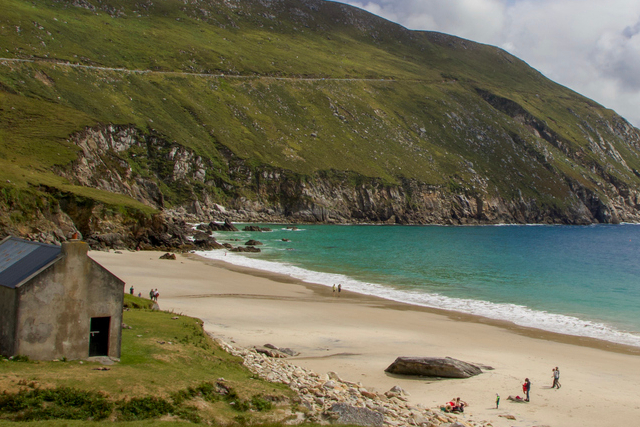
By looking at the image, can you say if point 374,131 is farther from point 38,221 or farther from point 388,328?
point 388,328

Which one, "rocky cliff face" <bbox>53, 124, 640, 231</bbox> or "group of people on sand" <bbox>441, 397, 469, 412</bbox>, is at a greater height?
"rocky cliff face" <bbox>53, 124, 640, 231</bbox>

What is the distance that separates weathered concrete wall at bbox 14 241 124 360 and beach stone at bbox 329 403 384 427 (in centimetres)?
733

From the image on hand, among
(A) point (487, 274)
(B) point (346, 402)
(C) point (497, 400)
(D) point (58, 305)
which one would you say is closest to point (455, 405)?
(C) point (497, 400)

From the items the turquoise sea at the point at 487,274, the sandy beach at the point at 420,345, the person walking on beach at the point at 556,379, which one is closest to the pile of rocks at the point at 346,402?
the sandy beach at the point at 420,345

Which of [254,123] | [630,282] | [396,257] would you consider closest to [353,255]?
[396,257]

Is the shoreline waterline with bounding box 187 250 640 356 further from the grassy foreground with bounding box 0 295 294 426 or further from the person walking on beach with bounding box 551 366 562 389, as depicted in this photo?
the grassy foreground with bounding box 0 295 294 426

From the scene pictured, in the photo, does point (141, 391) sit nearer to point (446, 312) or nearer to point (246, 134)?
point (446, 312)

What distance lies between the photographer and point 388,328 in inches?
1156

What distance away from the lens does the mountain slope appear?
10088 cm

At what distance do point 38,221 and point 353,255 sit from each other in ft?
133

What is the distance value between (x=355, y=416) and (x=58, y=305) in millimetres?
9523

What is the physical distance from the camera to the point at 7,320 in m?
14.1

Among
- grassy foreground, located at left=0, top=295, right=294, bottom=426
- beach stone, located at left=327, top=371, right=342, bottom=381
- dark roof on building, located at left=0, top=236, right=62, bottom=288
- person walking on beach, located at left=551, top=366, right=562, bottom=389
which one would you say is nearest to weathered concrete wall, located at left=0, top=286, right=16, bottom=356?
dark roof on building, located at left=0, top=236, right=62, bottom=288

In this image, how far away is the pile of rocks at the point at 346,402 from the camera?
13.5m
